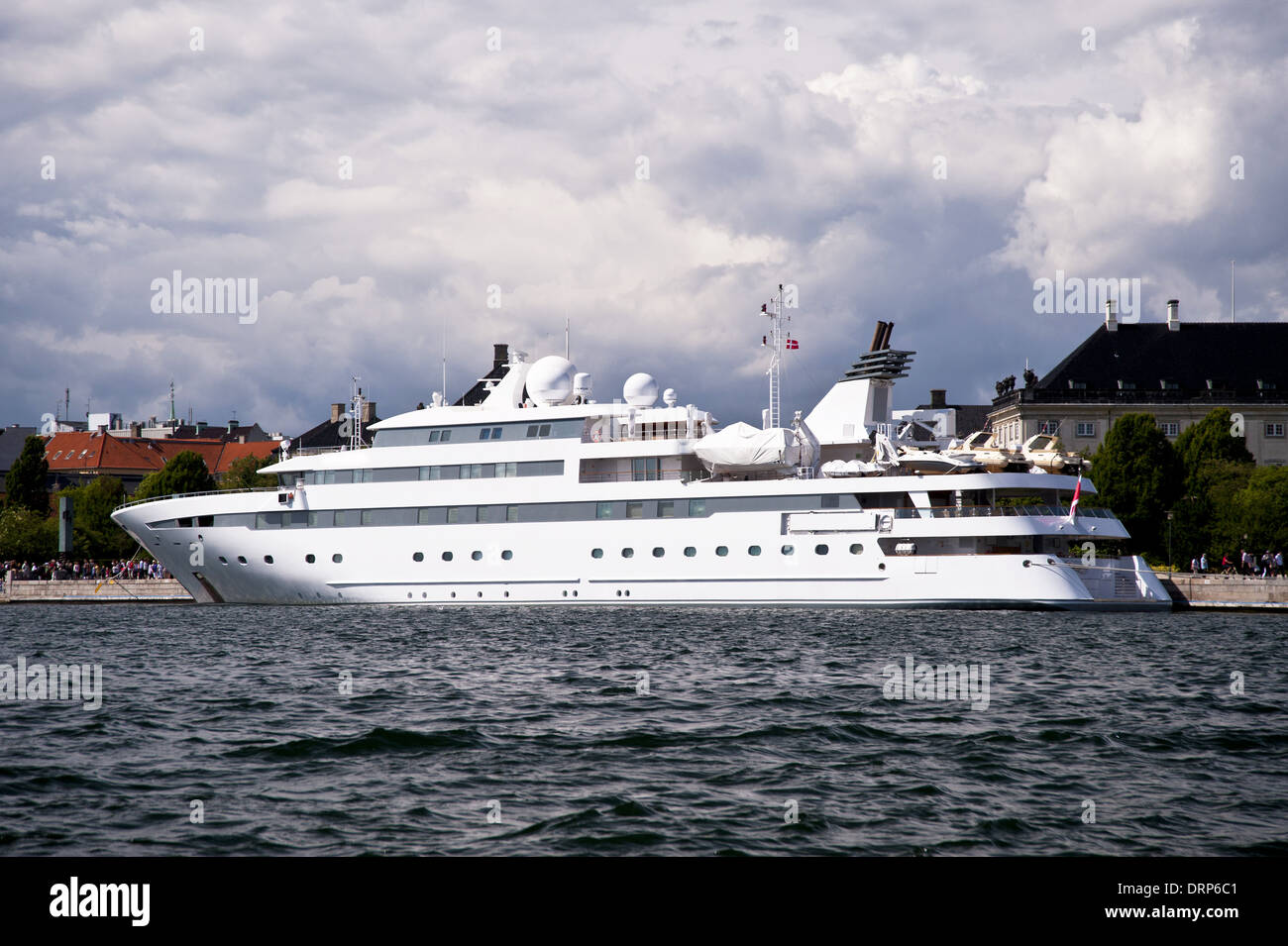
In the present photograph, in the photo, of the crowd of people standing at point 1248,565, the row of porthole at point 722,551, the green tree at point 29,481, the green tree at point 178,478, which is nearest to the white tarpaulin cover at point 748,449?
the row of porthole at point 722,551

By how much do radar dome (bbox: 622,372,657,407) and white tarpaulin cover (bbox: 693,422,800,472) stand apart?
10.6ft

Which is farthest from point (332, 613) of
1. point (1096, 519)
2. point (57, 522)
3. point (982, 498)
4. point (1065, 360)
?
point (1065, 360)

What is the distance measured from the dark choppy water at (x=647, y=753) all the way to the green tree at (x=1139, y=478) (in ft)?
105

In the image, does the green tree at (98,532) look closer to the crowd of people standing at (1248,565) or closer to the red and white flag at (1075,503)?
the red and white flag at (1075,503)

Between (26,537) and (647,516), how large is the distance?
47.8 meters

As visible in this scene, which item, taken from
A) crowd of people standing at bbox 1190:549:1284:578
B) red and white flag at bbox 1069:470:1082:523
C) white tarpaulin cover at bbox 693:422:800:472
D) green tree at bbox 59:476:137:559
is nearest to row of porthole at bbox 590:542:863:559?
white tarpaulin cover at bbox 693:422:800:472

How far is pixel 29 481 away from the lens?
76438 millimetres

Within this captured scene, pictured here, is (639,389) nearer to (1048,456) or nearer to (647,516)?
(647,516)

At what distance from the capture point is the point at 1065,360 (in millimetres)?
82812

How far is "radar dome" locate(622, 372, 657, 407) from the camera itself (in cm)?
4097

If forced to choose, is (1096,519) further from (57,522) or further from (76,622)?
(57,522)

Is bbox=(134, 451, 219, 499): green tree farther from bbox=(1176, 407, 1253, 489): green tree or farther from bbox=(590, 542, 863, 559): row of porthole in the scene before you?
bbox=(1176, 407, 1253, 489): green tree

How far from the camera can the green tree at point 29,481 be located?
249 feet
